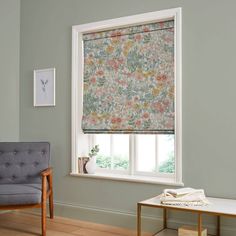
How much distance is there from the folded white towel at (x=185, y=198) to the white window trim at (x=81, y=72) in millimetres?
414

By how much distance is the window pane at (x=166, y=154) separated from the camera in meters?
3.70

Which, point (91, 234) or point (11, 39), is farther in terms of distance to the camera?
point (11, 39)

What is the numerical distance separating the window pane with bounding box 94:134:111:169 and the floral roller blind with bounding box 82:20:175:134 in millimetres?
189

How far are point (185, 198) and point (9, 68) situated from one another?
104 inches

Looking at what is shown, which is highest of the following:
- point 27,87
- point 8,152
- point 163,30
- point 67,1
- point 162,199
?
point 67,1

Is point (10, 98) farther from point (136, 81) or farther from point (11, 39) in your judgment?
point (136, 81)

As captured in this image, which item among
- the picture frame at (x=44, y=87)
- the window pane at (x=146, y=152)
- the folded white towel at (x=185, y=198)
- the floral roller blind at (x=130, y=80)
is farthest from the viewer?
the picture frame at (x=44, y=87)

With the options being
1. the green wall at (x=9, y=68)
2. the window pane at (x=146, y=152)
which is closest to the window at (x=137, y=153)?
the window pane at (x=146, y=152)

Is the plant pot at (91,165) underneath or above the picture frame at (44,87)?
underneath

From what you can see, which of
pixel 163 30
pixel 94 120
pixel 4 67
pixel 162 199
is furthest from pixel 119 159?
pixel 4 67

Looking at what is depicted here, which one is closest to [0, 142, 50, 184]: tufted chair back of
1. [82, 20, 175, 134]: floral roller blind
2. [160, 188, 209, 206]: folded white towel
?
[82, 20, 175, 134]: floral roller blind

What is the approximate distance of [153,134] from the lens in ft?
12.0

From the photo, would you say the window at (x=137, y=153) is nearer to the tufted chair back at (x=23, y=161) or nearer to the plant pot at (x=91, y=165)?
the plant pot at (x=91, y=165)

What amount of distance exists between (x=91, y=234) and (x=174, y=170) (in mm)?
998
